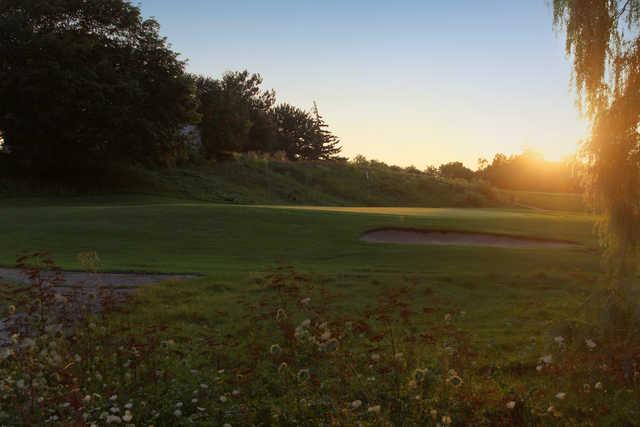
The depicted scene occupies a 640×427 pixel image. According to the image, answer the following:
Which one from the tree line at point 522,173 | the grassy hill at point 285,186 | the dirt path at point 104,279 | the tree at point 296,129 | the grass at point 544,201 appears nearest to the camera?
the dirt path at point 104,279

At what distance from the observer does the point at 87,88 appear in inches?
1539

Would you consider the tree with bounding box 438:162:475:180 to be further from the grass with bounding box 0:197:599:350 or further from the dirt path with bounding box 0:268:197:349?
the dirt path with bounding box 0:268:197:349

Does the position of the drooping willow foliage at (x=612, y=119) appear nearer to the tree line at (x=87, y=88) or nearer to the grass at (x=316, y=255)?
the grass at (x=316, y=255)

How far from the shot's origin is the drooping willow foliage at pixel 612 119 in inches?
309

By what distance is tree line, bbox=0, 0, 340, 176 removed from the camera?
129 feet

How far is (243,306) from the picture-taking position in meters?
11.3

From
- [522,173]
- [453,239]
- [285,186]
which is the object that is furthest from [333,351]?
[522,173]

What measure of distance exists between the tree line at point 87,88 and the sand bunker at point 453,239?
2374cm

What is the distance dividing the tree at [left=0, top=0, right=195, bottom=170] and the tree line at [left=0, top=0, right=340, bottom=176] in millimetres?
66

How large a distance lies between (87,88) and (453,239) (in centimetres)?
2753

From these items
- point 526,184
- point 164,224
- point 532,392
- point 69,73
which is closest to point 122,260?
point 164,224

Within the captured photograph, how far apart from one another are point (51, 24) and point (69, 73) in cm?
617

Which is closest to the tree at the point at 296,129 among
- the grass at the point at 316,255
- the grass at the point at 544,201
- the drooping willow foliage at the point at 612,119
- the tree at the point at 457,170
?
the tree at the point at 457,170

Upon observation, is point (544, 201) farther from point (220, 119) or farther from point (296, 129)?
point (296, 129)
